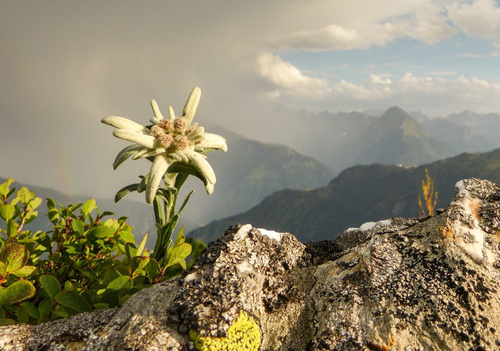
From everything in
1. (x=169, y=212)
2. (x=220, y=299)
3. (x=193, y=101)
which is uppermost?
(x=193, y=101)

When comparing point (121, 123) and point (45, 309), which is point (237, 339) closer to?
point (45, 309)

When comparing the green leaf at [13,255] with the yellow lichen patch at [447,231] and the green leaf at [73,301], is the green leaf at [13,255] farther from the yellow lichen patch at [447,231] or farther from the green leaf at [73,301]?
the yellow lichen patch at [447,231]

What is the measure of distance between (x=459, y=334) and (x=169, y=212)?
342cm

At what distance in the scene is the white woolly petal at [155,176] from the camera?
11.8 ft

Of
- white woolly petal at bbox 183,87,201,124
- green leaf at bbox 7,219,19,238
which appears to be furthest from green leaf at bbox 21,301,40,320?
white woolly petal at bbox 183,87,201,124

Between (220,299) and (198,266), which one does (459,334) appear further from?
(198,266)

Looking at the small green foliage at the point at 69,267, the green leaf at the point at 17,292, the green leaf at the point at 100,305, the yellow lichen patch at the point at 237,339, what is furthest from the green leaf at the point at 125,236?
the yellow lichen patch at the point at 237,339

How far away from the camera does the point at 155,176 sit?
12.0ft

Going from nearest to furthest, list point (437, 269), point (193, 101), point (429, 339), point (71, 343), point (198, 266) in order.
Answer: point (429, 339), point (71, 343), point (437, 269), point (198, 266), point (193, 101)

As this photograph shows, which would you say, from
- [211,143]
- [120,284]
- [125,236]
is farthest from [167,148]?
[125,236]

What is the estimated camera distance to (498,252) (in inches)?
133

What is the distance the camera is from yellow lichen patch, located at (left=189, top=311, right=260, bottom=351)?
2.74 meters

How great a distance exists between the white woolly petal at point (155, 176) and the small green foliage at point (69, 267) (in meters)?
0.78

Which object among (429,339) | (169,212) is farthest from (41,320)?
(429,339)
